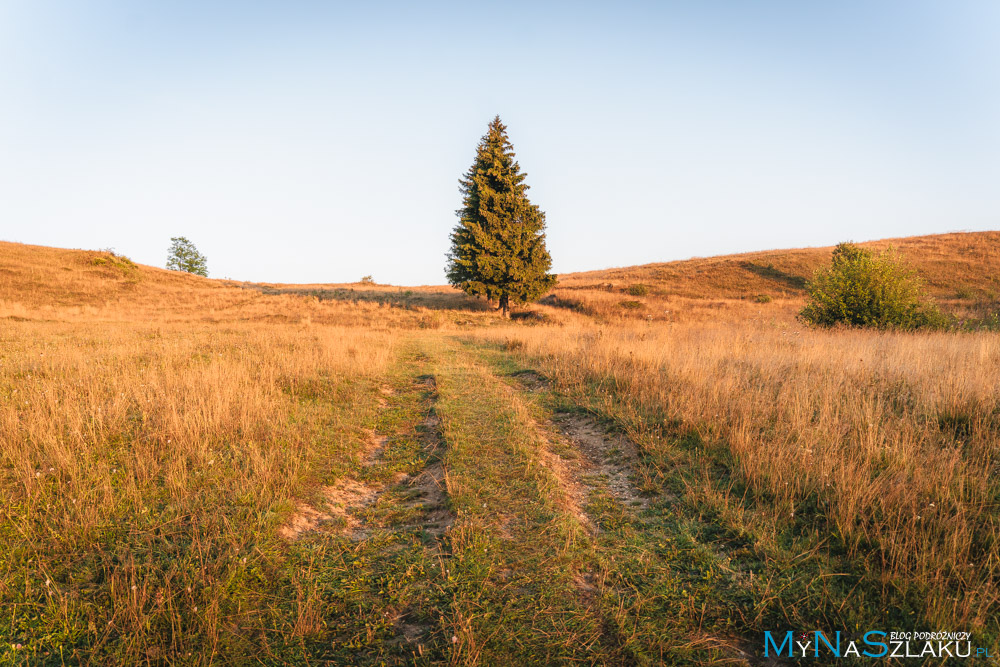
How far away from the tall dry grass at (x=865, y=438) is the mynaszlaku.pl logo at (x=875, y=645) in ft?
0.44

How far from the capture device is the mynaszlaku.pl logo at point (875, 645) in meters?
2.78

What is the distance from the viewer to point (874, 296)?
17.9m

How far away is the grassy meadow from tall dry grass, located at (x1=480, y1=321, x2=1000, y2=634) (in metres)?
0.04

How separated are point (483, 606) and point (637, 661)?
43.3 inches

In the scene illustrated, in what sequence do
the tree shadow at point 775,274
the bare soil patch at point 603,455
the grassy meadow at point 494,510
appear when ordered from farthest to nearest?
the tree shadow at point 775,274
the bare soil patch at point 603,455
the grassy meadow at point 494,510

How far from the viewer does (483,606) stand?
3248 mm

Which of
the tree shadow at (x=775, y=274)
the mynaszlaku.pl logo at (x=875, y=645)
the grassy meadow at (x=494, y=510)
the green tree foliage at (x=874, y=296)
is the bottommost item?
the mynaszlaku.pl logo at (x=875, y=645)

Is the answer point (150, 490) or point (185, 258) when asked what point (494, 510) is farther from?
point (185, 258)

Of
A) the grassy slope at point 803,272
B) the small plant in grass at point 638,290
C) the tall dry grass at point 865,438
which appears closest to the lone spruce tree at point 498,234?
the small plant in grass at point 638,290

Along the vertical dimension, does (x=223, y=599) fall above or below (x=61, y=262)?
below

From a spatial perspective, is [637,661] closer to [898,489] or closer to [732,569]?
[732,569]

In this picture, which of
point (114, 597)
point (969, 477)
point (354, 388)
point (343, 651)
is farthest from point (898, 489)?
point (354, 388)

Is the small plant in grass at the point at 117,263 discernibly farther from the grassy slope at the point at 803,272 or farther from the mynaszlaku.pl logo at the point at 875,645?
the mynaszlaku.pl logo at the point at 875,645

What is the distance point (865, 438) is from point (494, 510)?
15.3 feet
